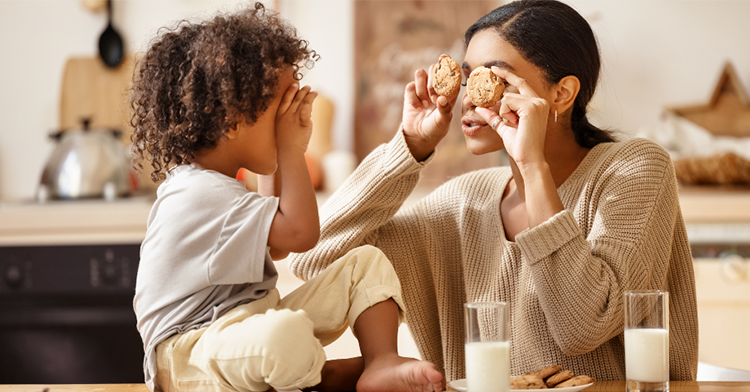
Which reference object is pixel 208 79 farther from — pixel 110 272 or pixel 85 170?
pixel 85 170

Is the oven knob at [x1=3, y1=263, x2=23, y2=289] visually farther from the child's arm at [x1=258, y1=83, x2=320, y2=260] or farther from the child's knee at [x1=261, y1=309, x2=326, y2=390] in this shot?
the child's knee at [x1=261, y1=309, x2=326, y2=390]

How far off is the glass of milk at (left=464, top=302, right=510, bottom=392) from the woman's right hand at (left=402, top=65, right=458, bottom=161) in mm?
491

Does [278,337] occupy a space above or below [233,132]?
below


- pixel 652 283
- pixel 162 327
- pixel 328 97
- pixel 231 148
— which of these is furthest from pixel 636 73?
pixel 162 327

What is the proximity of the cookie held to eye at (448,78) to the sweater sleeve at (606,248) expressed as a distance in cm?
28

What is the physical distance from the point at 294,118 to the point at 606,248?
495 millimetres

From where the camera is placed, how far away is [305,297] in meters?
0.96

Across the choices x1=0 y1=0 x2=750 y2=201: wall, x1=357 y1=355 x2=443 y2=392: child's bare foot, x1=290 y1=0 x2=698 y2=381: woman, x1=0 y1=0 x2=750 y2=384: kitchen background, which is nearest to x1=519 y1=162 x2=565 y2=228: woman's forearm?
x1=290 y1=0 x2=698 y2=381: woman

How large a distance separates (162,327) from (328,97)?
2095 mm

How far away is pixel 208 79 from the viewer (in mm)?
967

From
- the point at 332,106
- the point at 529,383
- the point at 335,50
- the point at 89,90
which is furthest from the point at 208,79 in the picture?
the point at 89,90

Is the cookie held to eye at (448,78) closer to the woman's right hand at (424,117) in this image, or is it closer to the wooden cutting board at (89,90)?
the woman's right hand at (424,117)

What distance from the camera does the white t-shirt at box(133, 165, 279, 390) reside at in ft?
2.89

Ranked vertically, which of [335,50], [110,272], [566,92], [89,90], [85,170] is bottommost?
[110,272]
